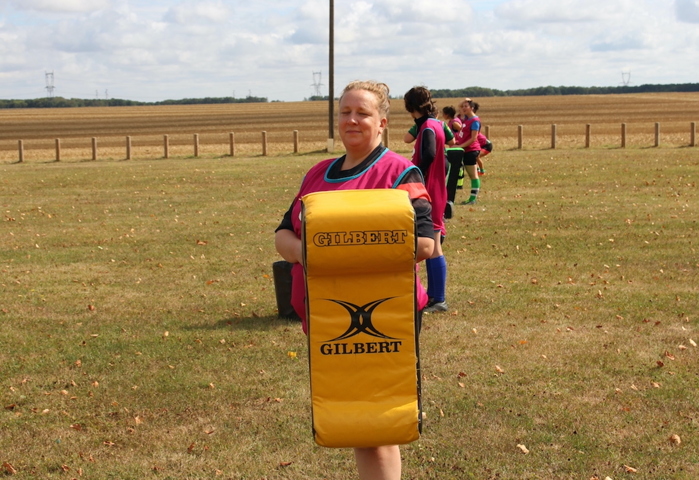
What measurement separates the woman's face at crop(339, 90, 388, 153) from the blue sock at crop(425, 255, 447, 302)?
4228mm

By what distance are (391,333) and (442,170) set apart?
162 inches

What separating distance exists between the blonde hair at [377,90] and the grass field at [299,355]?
195 cm

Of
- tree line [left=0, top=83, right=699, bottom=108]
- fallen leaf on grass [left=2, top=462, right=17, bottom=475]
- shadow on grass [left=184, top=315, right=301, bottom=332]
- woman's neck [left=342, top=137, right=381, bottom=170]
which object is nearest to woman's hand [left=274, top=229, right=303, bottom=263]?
woman's neck [left=342, top=137, right=381, bottom=170]

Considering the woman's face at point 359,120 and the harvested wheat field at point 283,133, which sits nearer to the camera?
the woman's face at point 359,120

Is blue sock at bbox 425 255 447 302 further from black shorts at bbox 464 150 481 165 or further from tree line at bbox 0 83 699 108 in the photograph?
tree line at bbox 0 83 699 108

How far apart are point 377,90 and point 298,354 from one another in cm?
343

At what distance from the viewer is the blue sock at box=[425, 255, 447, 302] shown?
7.70 metres

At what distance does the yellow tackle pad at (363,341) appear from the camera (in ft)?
10.3

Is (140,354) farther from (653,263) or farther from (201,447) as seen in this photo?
(653,263)

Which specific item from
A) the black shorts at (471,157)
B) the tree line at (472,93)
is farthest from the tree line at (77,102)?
the black shorts at (471,157)

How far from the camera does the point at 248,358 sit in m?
6.52

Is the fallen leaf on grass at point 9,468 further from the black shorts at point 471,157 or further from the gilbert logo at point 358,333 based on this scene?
the black shorts at point 471,157

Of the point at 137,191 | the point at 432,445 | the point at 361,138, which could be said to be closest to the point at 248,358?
the point at 432,445

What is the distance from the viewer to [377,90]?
3.54m
